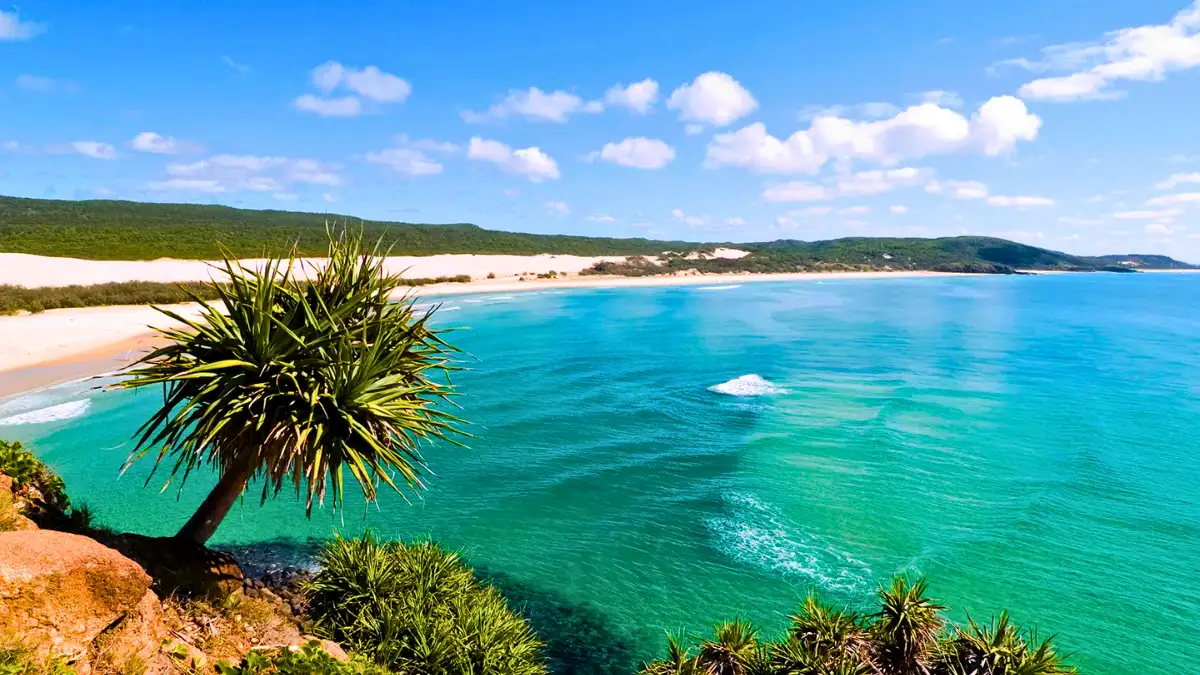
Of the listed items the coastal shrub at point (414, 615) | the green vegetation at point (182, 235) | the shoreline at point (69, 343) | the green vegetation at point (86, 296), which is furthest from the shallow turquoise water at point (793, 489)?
the green vegetation at point (182, 235)

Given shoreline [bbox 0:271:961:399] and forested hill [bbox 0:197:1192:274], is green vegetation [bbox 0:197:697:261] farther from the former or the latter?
shoreline [bbox 0:271:961:399]

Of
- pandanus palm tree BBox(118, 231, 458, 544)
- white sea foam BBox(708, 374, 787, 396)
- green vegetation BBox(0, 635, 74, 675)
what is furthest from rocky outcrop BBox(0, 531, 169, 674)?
white sea foam BBox(708, 374, 787, 396)

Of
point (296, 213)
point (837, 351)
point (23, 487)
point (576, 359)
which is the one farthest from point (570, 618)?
point (296, 213)

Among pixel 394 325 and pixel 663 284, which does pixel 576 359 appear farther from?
pixel 663 284

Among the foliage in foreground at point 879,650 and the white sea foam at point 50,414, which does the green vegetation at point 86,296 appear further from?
the foliage in foreground at point 879,650

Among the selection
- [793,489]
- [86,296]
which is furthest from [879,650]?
[86,296]

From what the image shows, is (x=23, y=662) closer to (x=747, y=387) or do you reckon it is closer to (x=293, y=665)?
(x=293, y=665)

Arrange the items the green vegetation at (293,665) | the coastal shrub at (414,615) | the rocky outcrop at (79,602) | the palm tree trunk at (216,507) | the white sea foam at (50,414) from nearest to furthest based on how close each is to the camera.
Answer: the rocky outcrop at (79,602) → the green vegetation at (293,665) → the palm tree trunk at (216,507) → the coastal shrub at (414,615) → the white sea foam at (50,414)
